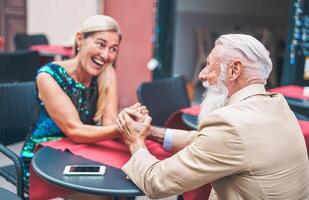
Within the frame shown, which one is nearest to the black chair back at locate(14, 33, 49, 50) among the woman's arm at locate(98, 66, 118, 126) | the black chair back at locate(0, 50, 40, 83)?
the black chair back at locate(0, 50, 40, 83)

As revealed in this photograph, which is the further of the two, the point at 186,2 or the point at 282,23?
the point at 282,23

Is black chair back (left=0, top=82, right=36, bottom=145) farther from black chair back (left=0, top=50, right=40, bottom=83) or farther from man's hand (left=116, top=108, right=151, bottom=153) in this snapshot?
black chair back (left=0, top=50, right=40, bottom=83)

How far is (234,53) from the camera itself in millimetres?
1388

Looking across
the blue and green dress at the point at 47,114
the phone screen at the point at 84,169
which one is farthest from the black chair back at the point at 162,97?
the phone screen at the point at 84,169

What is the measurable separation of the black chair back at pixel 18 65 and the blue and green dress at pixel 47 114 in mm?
1796

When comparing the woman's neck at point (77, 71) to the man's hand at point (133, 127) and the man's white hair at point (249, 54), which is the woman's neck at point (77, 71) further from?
the man's white hair at point (249, 54)

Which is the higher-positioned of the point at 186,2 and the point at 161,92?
the point at 186,2

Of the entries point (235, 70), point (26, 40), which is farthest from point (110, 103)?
point (26, 40)

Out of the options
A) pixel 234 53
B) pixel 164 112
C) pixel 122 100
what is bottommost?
pixel 122 100

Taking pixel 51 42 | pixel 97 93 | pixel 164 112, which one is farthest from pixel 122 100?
pixel 97 93

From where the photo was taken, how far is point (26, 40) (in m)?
5.61

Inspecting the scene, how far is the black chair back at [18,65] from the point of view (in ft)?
12.5

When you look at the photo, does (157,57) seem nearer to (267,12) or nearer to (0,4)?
(0,4)

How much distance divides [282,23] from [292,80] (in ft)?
15.3
